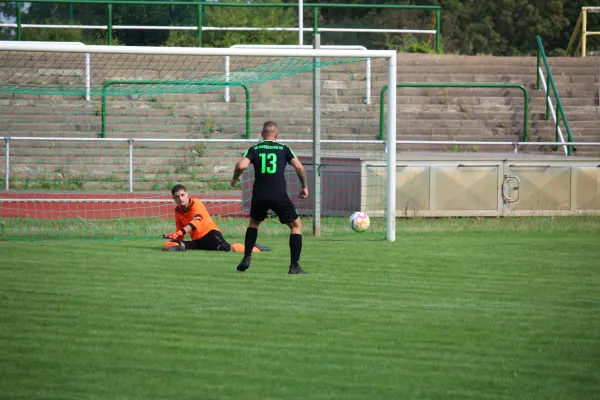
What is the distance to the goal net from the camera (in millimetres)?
15414

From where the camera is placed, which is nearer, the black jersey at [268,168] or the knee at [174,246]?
the black jersey at [268,168]

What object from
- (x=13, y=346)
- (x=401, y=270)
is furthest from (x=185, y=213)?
(x=13, y=346)

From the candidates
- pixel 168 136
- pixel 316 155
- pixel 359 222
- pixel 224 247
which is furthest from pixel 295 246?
pixel 168 136

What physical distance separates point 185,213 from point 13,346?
237 inches

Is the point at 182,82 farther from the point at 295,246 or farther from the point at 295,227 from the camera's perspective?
the point at 295,246

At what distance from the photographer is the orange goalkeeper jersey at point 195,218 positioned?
1280 cm

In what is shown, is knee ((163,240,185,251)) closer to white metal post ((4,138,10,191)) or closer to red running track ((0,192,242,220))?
red running track ((0,192,242,220))

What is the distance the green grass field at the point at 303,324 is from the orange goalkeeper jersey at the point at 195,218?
1.27ft

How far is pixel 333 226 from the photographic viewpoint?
53.8ft

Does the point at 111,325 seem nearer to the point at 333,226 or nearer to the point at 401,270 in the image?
the point at 401,270

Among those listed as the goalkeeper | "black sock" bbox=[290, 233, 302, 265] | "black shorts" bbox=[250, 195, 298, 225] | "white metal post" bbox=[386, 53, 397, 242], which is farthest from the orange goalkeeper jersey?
"white metal post" bbox=[386, 53, 397, 242]

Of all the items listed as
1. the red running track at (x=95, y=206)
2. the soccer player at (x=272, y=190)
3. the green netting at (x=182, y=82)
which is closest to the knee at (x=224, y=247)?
the soccer player at (x=272, y=190)

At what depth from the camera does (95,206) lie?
59.8 feet

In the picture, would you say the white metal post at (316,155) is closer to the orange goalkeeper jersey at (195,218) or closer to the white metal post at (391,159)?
the white metal post at (391,159)
